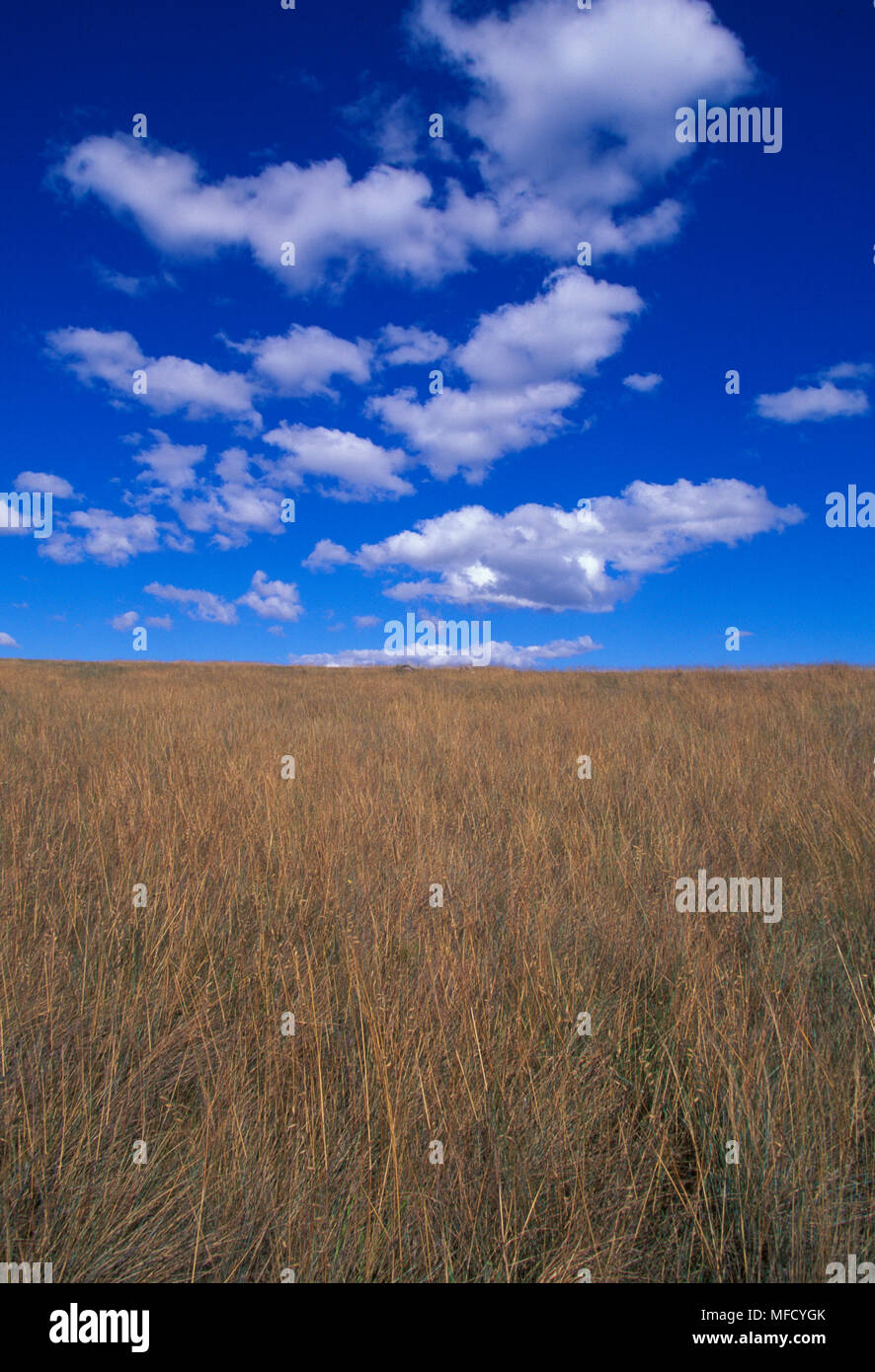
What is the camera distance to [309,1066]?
210 cm

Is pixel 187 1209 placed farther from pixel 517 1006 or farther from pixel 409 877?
pixel 409 877

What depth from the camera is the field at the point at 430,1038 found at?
1.55 metres

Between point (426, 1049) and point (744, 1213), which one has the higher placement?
point (426, 1049)

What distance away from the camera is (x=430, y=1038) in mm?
2117

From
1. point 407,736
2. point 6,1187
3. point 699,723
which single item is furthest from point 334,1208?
point 699,723

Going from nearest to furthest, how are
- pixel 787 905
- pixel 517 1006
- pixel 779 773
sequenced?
pixel 517 1006
pixel 787 905
pixel 779 773

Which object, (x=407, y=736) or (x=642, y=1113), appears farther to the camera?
(x=407, y=736)

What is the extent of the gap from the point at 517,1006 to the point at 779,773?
434 cm

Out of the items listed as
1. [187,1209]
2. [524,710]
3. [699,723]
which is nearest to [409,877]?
[187,1209]

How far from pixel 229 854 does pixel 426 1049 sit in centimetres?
211

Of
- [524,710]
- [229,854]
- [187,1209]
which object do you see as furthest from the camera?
[524,710]

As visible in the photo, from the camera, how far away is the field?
1.55m

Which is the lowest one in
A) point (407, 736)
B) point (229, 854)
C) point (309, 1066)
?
point (309, 1066)

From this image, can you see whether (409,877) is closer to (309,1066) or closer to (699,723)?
(309,1066)
